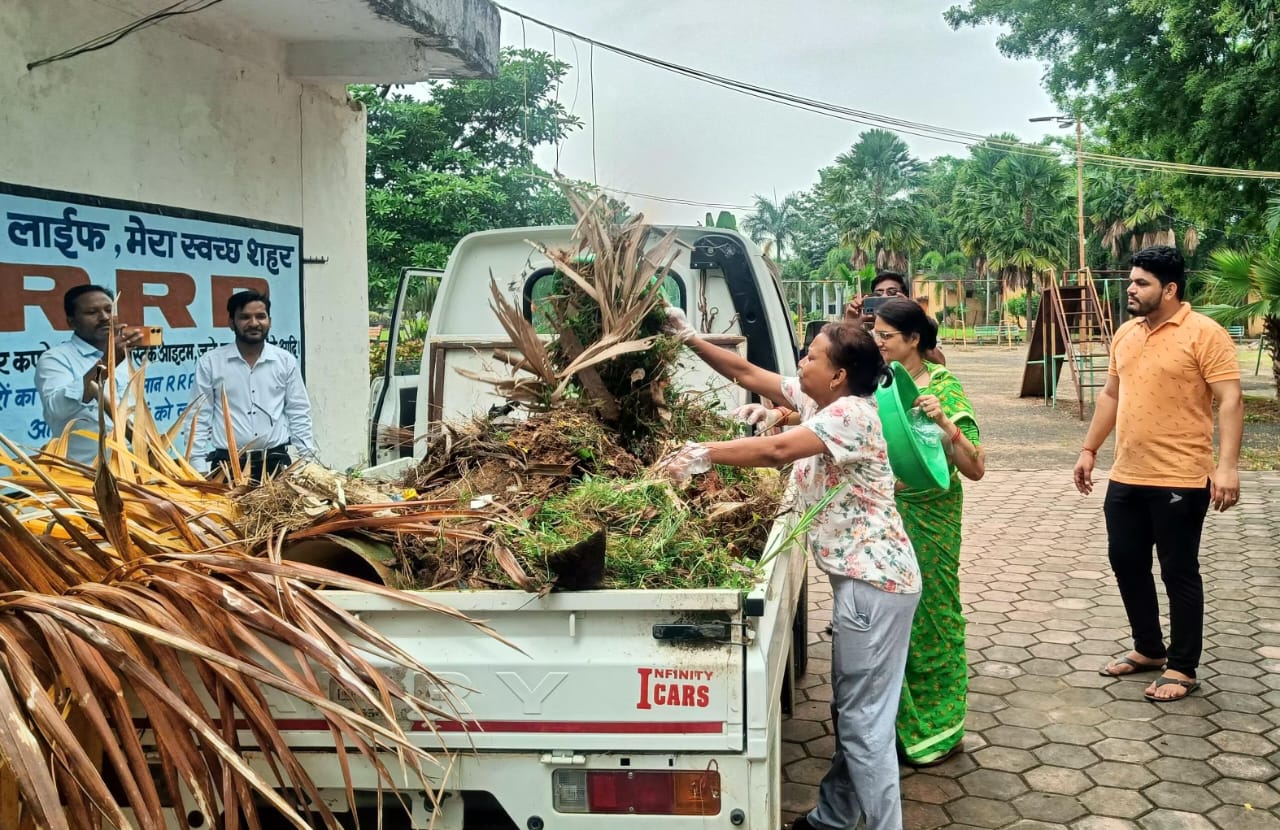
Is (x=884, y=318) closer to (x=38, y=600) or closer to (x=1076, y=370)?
(x=38, y=600)

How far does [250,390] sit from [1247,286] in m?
12.8

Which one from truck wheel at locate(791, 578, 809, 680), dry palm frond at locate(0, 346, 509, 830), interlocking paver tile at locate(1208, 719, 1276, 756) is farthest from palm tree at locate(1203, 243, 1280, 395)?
dry palm frond at locate(0, 346, 509, 830)

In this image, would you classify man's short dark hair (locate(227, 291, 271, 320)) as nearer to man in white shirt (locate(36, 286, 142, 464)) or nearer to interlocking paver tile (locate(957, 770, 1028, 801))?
man in white shirt (locate(36, 286, 142, 464))

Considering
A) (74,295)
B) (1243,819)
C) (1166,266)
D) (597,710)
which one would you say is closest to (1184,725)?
(1243,819)

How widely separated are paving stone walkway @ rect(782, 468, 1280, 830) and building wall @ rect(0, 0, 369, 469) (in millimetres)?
3963

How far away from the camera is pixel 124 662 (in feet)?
6.47

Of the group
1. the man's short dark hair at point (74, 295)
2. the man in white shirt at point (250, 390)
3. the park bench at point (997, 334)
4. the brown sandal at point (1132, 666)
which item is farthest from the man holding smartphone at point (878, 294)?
the park bench at point (997, 334)

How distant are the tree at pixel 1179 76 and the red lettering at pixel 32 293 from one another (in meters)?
12.1

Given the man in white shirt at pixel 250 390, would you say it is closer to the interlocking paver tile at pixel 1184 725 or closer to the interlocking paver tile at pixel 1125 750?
the interlocking paver tile at pixel 1125 750

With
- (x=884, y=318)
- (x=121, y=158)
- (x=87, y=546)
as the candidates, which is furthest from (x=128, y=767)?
(x=121, y=158)

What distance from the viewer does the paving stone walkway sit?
134 inches

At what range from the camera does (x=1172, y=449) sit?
4.23 m

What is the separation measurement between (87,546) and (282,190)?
16.4 ft

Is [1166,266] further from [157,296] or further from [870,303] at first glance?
[157,296]
